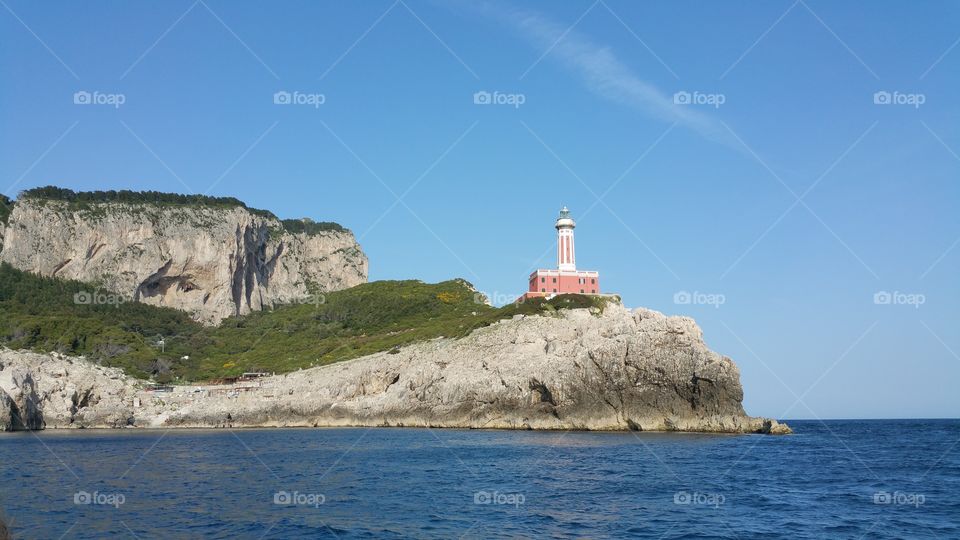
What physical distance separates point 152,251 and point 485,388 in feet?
290

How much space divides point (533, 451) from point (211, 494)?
71.3 feet

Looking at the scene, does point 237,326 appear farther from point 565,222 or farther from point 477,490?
point 477,490

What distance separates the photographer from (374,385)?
79875mm

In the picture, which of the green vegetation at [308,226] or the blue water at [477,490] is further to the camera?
the green vegetation at [308,226]

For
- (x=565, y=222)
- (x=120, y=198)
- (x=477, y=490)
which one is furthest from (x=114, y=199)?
(x=477, y=490)

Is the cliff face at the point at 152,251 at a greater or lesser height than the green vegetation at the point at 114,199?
lesser

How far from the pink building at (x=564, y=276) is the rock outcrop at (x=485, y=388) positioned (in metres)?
18.0

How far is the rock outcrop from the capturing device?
208 ft

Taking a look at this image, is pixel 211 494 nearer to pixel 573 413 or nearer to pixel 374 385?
pixel 573 413

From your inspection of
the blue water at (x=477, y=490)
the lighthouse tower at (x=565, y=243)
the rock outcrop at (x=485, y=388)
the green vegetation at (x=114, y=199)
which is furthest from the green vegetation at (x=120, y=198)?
the blue water at (x=477, y=490)

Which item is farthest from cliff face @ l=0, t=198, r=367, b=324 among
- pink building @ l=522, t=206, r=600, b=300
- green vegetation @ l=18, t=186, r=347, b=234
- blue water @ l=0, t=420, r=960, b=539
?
blue water @ l=0, t=420, r=960, b=539

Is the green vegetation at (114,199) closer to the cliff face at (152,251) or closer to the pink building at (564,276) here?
the cliff face at (152,251)

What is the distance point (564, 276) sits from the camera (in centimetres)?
10312

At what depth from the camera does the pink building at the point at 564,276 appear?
102125 mm
